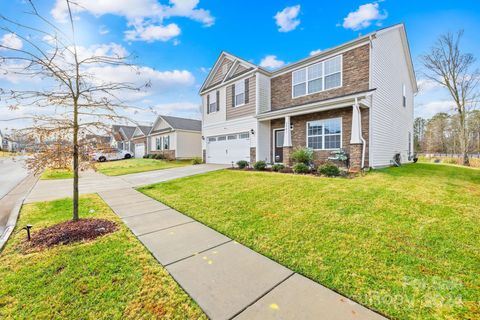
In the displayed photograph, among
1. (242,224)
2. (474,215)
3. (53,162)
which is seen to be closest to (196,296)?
(242,224)

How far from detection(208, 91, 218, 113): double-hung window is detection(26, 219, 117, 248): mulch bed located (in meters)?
13.5

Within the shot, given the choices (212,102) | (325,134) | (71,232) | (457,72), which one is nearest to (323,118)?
(325,134)

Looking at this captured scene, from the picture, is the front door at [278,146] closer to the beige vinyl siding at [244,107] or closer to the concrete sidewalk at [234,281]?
the beige vinyl siding at [244,107]

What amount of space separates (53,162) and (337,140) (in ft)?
35.0

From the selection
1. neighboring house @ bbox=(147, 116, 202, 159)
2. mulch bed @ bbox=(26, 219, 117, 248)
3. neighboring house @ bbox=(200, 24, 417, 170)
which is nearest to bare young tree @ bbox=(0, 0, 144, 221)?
mulch bed @ bbox=(26, 219, 117, 248)

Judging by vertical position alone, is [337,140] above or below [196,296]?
above

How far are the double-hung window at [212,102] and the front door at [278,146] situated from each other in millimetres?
5851

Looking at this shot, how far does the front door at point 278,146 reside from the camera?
43.7 ft

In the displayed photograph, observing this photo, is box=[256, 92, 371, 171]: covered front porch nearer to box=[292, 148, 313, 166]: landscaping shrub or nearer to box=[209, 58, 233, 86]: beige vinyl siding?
box=[292, 148, 313, 166]: landscaping shrub

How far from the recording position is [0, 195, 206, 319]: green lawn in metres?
2.03

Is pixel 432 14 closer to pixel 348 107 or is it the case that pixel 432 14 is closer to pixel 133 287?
pixel 348 107

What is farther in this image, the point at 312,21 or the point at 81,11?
the point at 312,21

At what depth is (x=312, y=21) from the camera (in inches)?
503

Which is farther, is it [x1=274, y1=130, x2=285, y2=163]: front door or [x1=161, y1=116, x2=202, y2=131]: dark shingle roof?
[x1=161, y1=116, x2=202, y2=131]: dark shingle roof
